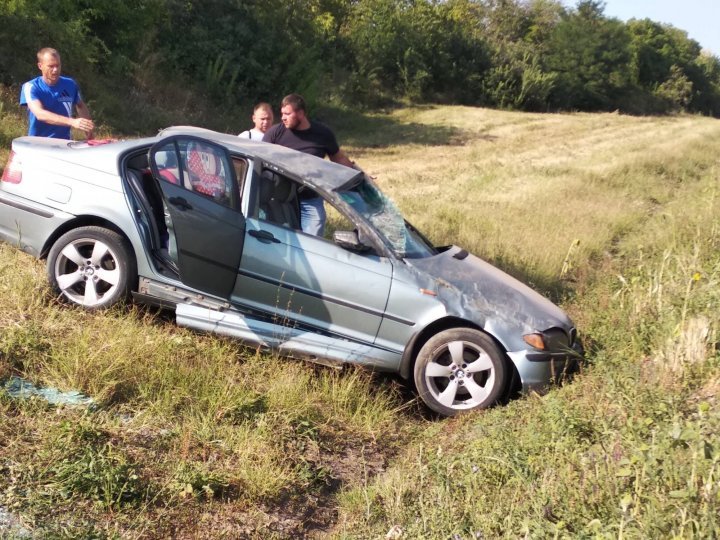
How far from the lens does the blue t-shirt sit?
6559mm

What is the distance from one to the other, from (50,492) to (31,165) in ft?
10.1

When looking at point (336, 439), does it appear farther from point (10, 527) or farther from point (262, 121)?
point (262, 121)

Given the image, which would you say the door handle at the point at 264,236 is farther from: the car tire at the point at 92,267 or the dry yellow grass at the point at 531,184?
the dry yellow grass at the point at 531,184

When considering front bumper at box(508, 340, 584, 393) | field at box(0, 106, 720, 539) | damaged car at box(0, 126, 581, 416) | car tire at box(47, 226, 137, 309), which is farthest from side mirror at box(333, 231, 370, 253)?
car tire at box(47, 226, 137, 309)

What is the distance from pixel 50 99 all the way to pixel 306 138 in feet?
7.53

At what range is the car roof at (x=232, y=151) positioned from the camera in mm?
5461

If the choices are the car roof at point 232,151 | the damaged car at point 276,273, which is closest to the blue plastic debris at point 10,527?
the damaged car at point 276,273

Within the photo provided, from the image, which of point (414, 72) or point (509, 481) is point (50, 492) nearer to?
point (509, 481)

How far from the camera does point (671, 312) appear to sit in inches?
215

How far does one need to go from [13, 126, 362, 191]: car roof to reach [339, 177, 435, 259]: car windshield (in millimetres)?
104

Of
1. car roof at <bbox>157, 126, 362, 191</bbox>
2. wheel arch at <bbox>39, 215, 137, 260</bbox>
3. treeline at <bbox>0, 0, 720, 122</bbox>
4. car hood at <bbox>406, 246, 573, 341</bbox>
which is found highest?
treeline at <bbox>0, 0, 720, 122</bbox>

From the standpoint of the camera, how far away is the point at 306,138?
6.73 meters

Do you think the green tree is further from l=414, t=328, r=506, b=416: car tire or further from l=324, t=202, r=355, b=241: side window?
l=414, t=328, r=506, b=416: car tire

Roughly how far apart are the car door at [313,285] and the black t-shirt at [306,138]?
1676 millimetres
